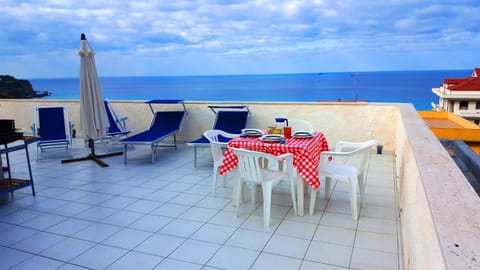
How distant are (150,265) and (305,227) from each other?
1.32 m

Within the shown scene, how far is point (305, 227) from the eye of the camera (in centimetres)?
→ 290

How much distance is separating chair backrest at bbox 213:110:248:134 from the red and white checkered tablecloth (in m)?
2.28

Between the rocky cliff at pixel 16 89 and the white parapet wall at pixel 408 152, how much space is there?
1.12 meters

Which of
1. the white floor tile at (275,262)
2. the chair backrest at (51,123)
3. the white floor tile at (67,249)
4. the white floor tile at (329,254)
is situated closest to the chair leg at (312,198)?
the white floor tile at (329,254)

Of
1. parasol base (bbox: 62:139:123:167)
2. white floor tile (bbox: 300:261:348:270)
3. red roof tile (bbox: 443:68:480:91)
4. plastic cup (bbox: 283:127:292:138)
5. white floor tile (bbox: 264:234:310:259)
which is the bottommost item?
white floor tile (bbox: 300:261:348:270)

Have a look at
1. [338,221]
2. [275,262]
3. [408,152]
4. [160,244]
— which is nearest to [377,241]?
[338,221]

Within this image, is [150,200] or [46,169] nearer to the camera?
[150,200]

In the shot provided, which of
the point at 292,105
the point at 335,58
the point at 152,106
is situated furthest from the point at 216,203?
the point at 335,58

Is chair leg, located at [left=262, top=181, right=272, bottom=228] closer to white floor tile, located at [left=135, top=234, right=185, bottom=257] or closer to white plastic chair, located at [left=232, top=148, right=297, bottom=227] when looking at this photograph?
white plastic chair, located at [left=232, top=148, right=297, bottom=227]

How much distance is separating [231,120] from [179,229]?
10.4 ft

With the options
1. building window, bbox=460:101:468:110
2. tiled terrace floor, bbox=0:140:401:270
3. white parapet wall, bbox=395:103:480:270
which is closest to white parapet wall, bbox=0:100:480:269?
white parapet wall, bbox=395:103:480:270

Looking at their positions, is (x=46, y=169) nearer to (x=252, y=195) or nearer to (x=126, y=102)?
(x=126, y=102)

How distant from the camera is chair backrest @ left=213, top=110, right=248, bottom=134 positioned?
5.72 meters

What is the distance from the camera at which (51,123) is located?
5879mm
